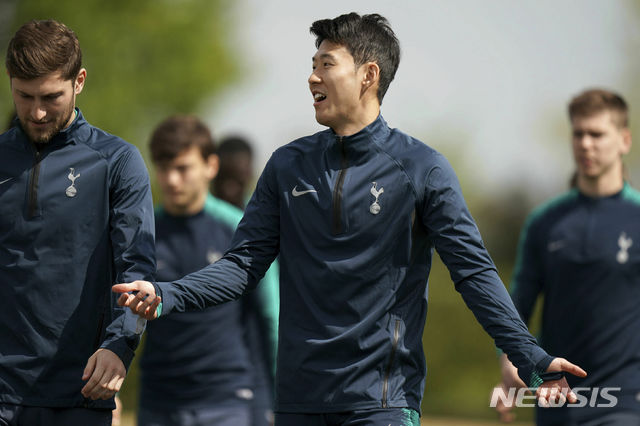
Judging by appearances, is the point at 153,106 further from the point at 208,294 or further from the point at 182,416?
the point at 208,294

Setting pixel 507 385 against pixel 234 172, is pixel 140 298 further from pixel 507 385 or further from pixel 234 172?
pixel 234 172

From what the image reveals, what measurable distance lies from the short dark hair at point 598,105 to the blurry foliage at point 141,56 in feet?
69.4

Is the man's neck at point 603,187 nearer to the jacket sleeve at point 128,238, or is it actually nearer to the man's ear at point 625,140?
the man's ear at point 625,140

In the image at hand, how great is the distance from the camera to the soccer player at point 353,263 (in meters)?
4.87

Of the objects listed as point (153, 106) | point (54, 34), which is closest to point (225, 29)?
point (153, 106)

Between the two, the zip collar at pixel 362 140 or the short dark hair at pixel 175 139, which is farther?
the short dark hair at pixel 175 139

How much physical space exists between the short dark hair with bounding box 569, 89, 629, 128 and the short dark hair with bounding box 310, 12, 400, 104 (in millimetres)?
2813

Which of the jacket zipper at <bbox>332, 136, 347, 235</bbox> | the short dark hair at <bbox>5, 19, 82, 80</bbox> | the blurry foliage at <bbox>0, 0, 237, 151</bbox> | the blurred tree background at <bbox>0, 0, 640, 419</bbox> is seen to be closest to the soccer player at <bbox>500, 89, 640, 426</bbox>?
the jacket zipper at <bbox>332, 136, 347, 235</bbox>

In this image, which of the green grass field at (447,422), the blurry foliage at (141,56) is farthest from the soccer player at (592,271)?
the blurry foliage at (141,56)

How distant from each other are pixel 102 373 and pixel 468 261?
1.63 meters

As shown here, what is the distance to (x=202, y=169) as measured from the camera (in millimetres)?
8148

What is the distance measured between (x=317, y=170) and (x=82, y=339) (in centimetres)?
130

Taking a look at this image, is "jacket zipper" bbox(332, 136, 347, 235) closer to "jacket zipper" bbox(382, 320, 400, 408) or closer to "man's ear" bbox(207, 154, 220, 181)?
"jacket zipper" bbox(382, 320, 400, 408)

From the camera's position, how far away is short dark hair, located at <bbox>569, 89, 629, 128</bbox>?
7902mm
